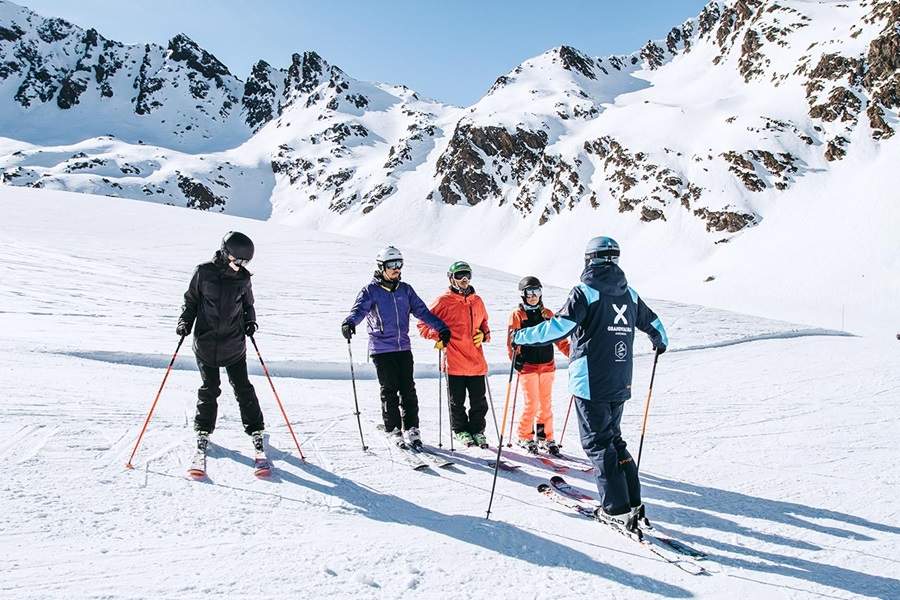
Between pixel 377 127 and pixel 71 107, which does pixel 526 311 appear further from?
pixel 71 107

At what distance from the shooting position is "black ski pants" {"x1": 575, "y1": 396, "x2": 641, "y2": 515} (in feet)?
12.4

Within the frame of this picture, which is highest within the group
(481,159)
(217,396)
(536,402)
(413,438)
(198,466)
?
(481,159)

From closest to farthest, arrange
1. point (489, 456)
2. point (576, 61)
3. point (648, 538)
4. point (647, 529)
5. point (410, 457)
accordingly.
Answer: point (648, 538)
point (647, 529)
point (410, 457)
point (489, 456)
point (576, 61)

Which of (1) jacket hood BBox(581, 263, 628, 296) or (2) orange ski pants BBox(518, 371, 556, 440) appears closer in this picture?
(1) jacket hood BBox(581, 263, 628, 296)

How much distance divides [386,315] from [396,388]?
76 cm

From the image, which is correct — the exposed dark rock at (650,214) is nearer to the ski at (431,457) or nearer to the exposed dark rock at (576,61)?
the ski at (431,457)

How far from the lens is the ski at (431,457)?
15.9 ft

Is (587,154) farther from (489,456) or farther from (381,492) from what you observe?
(381,492)

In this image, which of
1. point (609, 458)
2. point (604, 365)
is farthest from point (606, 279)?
point (609, 458)

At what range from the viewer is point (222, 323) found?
4527 millimetres

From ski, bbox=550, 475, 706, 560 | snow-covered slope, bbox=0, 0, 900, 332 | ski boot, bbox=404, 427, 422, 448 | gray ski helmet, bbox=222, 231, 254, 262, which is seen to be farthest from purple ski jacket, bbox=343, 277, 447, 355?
snow-covered slope, bbox=0, 0, 900, 332

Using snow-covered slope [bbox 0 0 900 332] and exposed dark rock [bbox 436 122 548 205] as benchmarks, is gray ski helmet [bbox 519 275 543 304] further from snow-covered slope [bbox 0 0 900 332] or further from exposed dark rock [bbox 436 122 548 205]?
exposed dark rock [bbox 436 122 548 205]

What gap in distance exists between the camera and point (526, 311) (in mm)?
5555

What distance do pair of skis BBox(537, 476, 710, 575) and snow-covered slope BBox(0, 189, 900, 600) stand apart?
10 centimetres
